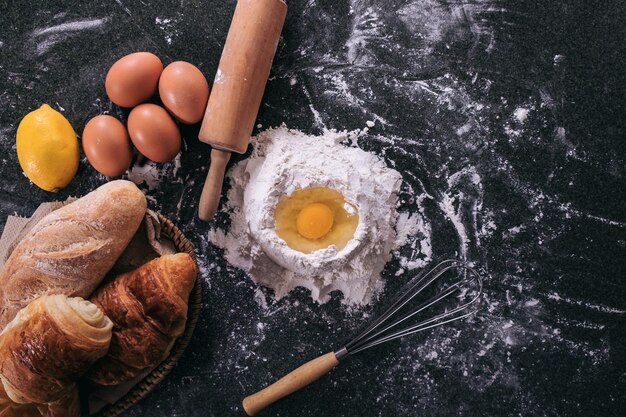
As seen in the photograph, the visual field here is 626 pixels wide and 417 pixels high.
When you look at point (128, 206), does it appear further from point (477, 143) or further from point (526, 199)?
point (526, 199)

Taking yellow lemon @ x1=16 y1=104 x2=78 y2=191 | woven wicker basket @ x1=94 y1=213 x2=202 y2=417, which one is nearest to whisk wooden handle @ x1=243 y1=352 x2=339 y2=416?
woven wicker basket @ x1=94 y1=213 x2=202 y2=417

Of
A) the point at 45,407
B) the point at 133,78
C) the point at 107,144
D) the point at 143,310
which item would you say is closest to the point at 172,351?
the point at 143,310

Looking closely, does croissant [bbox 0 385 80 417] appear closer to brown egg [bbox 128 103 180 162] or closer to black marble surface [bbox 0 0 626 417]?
black marble surface [bbox 0 0 626 417]

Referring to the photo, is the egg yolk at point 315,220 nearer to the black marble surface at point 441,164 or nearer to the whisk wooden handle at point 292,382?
the black marble surface at point 441,164

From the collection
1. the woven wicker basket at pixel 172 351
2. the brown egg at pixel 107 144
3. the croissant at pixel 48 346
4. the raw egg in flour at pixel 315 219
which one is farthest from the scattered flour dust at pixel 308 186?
the croissant at pixel 48 346

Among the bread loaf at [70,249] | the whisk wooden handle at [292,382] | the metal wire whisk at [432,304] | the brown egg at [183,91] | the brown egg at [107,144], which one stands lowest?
the whisk wooden handle at [292,382]

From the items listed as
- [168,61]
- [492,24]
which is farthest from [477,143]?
[168,61]

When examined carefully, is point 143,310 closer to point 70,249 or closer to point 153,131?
point 70,249

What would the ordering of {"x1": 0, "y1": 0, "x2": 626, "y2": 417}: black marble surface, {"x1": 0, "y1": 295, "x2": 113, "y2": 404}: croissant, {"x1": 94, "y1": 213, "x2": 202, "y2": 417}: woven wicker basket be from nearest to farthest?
{"x1": 0, "y1": 295, "x2": 113, "y2": 404}: croissant < {"x1": 94, "y1": 213, "x2": 202, "y2": 417}: woven wicker basket < {"x1": 0, "y1": 0, "x2": 626, "y2": 417}: black marble surface
